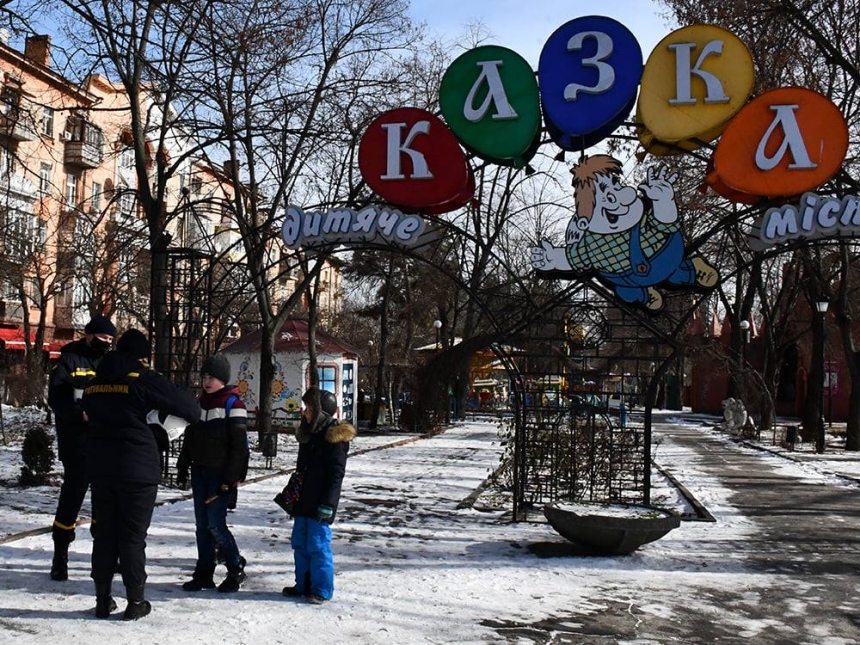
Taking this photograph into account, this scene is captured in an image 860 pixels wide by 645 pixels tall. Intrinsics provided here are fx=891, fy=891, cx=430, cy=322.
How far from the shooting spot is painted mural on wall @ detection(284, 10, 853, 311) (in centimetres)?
879

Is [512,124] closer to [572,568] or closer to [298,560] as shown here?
[572,568]

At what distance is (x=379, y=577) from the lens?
23.8 feet

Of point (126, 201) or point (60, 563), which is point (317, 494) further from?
point (126, 201)

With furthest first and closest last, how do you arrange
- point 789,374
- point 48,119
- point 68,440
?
point 789,374 → point 48,119 → point 68,440

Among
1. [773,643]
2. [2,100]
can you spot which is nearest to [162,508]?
[2,100]

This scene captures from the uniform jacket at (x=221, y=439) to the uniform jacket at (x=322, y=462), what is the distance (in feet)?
1.41

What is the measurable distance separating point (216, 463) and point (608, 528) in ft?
12.4

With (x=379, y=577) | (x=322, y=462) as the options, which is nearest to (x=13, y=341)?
(x=379, y=577)

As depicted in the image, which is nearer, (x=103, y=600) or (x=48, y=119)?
(x=103, y=600)

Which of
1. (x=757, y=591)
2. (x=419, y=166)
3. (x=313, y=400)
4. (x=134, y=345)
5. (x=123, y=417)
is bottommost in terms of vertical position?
(x=757, y=591)

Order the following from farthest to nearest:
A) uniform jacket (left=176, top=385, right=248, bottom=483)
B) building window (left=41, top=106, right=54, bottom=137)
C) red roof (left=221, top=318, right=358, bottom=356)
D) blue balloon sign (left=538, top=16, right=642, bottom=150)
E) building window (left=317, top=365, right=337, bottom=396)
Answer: building window (left=317, top=365, right=337, bottom=396), red roof (left=221, top=318, right=358, bottom=356), building window (left=41, top=106, right=54, bottom=137), blue balloon sign (left=538, top=16, right=642, bottom=150), uniform jacket (left=176, top=385, right=248, bottom=483)

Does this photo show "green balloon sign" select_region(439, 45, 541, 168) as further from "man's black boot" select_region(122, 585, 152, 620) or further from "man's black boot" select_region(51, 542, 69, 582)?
"man's black boot" select_region(122, 585, 152, 620)

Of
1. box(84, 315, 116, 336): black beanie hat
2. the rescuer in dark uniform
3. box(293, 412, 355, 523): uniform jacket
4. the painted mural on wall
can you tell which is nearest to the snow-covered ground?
the rescuer in dark uniform

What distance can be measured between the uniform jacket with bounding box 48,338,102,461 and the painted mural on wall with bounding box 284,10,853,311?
3613mm
